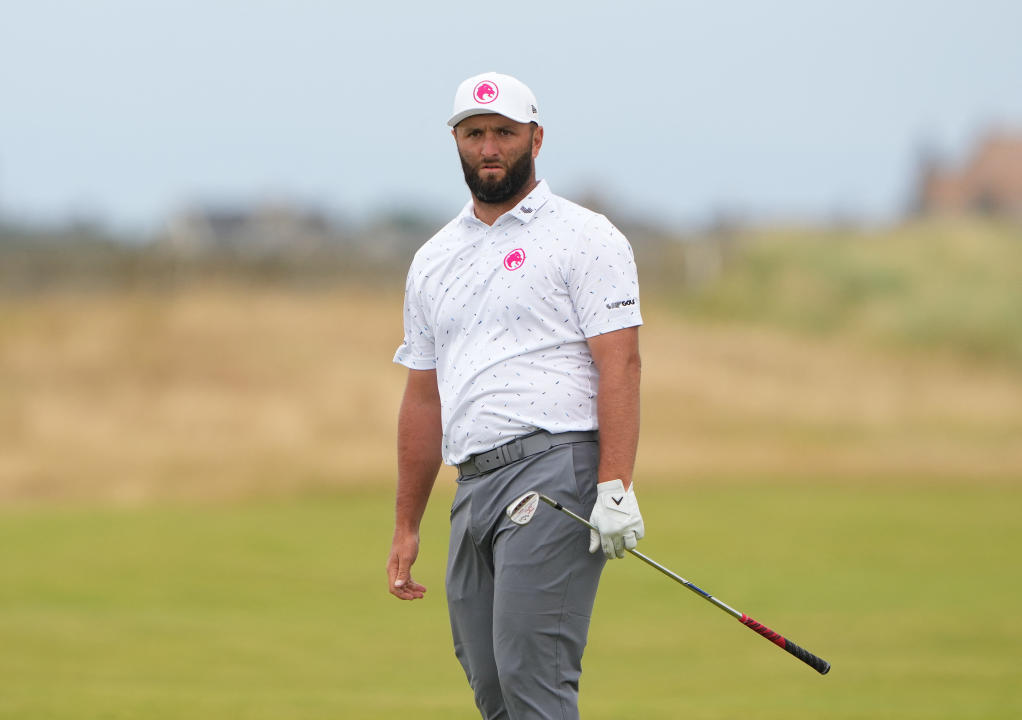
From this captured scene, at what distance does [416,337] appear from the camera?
4.53 m

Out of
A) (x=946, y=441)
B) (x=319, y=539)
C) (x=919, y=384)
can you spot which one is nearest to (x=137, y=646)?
(x=319, y=539)

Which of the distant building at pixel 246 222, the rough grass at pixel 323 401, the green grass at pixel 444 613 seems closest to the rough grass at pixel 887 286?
the rough grass at pixel 323 401

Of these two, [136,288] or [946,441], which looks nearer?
[946,441]

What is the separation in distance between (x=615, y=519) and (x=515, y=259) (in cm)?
76

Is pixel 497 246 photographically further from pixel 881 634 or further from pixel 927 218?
pixel 927 218

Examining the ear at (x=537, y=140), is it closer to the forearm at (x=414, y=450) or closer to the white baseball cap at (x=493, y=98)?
the white baseball cap at (x=493, y=98)

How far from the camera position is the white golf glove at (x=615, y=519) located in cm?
392

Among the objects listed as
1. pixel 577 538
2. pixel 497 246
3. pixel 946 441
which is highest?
pixel 497 246

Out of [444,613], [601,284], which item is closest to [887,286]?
[444,613]

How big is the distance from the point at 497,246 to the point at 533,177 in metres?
0.25

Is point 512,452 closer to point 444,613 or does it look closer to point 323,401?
point 444,613

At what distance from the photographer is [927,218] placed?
5331 cm

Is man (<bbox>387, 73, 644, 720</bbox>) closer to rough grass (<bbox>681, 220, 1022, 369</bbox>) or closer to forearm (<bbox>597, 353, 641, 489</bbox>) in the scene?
forearm (<bbox>597, 353, 641, 489</bbox>)

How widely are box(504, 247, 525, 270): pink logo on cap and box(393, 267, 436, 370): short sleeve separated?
0.40 m
